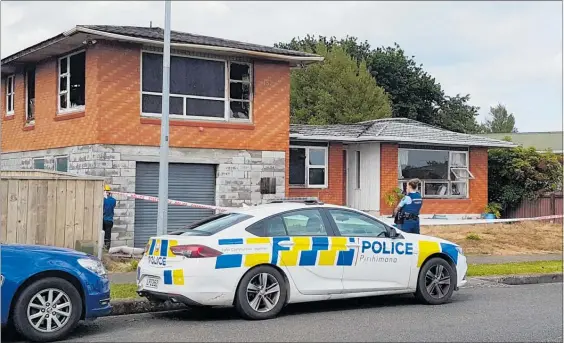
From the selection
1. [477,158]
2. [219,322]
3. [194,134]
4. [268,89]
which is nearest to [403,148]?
[477,158]

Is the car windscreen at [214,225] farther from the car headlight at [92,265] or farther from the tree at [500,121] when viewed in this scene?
the tree at [500,121]

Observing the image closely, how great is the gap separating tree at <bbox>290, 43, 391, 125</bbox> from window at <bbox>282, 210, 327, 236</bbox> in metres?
30.2

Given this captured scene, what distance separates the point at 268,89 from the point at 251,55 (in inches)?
42.2

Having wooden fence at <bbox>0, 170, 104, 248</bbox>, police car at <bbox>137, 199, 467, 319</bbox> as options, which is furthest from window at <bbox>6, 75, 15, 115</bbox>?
police car at <bbox>137, 199, 467, 319</bbox>

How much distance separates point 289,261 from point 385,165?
14103 mm

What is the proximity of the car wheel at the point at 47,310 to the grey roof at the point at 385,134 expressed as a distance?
1422 cm

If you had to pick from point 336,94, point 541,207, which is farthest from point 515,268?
point 336,94

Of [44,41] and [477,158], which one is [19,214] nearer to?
[44,41]

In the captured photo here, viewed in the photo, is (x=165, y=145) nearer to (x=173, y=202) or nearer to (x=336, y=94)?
(x=173, y=202)

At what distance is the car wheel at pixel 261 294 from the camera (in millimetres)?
9000

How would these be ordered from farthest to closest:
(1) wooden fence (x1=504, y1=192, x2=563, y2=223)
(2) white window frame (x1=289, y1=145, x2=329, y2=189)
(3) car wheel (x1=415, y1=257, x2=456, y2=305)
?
(1) wooden fence (x1=504, y1=192, x2=563, y2=223) < (2) white window frame (x1=289, y1=145, x2=329, y2=189) < (3) car wheel (x1=415, y1=257, x2=456, y2=305)

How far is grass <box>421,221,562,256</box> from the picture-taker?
18.4 meters

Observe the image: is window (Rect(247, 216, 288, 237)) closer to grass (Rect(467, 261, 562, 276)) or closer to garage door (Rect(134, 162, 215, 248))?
grass (Rect(467, 261, 562, 276))

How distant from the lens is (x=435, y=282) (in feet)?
34.6
